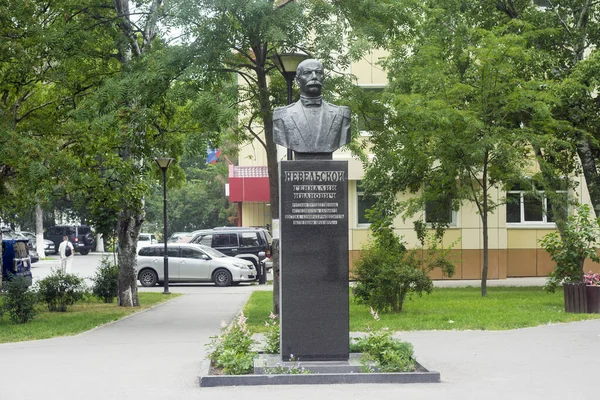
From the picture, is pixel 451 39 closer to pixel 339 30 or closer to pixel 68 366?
pixel 339 30

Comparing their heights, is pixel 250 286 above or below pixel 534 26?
below

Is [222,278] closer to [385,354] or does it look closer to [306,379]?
[385,354]

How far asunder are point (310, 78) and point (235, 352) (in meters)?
3.28

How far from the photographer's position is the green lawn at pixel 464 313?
15.1 m

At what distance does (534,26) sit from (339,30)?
28.0ft

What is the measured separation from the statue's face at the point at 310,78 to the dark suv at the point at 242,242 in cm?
2423

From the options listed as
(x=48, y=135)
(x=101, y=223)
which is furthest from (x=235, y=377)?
(x=101, y=223)

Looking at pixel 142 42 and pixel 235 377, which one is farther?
pixel 142 42

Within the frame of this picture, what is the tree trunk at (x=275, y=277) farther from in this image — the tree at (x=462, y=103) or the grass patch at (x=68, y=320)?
the grass patch at (x=68, y=320)

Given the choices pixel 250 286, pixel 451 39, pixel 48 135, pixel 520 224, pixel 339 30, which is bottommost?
pixel 250 286

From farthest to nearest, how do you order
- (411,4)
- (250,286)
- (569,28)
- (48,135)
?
(250,286), (569,28), (48,135), (411,4)

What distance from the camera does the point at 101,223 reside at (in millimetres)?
24531

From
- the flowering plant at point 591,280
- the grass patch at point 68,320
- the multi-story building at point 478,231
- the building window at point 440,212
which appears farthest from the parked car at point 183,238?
the flowering plant at point 591,280

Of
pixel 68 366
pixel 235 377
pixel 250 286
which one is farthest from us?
pixel 250 286
